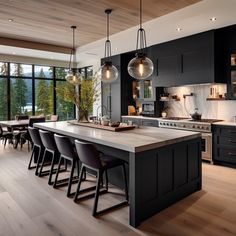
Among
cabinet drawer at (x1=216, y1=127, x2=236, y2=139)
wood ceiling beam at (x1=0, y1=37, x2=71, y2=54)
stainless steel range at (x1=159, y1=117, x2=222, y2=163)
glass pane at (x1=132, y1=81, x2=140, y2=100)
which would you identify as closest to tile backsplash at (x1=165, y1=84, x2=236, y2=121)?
stainless steel range at (x1=159, y1=117, x2=222, y2=163)

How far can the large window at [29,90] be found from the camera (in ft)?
27.6

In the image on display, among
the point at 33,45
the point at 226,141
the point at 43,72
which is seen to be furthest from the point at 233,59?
the point at 43,72

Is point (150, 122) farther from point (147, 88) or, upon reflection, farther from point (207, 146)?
point (207, 146)

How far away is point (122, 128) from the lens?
366cm

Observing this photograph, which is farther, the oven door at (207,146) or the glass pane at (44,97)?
the glass pane at (44,97)

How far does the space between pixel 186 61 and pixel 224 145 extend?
6.75ft

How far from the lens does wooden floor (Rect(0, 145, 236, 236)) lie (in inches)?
97.5

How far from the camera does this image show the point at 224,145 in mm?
4707

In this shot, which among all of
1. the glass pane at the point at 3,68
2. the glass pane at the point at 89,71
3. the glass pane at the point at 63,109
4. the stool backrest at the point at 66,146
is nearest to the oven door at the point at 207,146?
the stool backrest at the point at 66,146

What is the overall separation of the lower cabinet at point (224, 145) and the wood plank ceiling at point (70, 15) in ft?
8.21

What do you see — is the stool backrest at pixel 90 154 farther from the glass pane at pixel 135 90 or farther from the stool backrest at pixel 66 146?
the glass pane at pixel 135 90

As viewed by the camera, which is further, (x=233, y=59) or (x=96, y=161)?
(x=233, y=59)

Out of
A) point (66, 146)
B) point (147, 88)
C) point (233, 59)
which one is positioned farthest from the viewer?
point (147, 88)

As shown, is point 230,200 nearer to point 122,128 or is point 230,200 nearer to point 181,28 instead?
point 122,128
